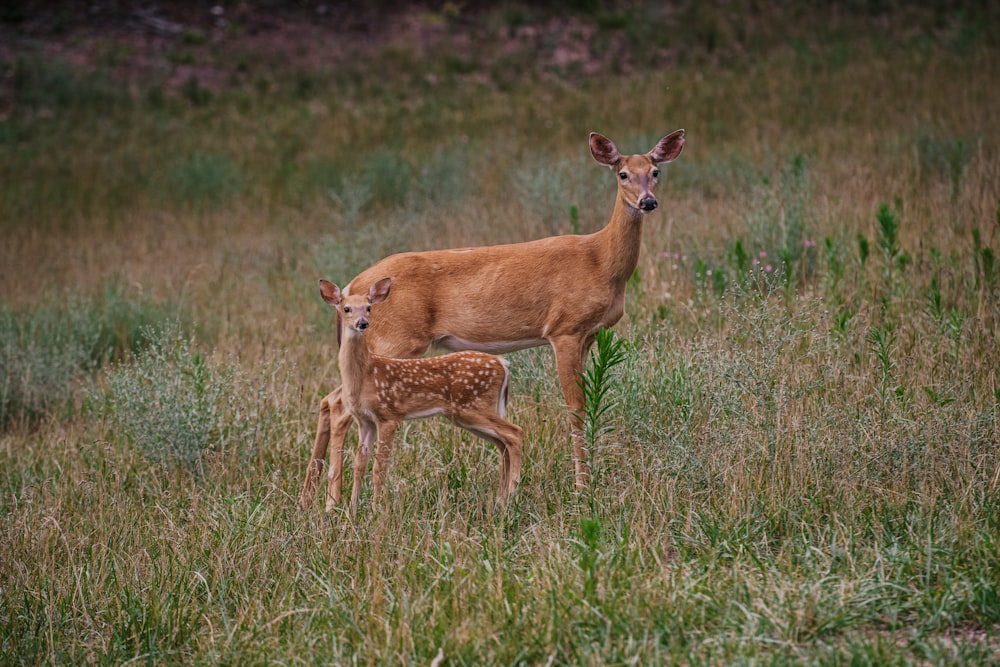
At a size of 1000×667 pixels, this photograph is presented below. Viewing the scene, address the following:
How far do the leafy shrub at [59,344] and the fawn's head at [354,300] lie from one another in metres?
2.96

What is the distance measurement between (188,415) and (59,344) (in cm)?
327

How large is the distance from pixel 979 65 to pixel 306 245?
9.56 metres

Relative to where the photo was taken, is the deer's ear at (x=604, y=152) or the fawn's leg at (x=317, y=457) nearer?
the fawn's leg at (x=317, y=457)

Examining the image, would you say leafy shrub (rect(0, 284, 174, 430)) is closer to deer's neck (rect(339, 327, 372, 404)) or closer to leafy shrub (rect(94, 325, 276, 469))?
leafy shrub (rect(94, 325, 276, 469))

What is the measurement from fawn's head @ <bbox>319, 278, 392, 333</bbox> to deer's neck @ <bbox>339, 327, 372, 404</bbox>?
0.06 meters

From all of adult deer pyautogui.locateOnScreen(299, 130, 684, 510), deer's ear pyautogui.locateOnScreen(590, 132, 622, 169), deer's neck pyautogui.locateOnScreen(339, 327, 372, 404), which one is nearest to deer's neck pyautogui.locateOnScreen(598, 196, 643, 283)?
adult deer pyautogui.locateOnScreen(299, 130, 684, 510)

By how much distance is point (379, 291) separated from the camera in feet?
17.3

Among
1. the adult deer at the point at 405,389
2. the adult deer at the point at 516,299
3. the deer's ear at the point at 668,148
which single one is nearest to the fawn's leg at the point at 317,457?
the adult deer at the point at 516,299

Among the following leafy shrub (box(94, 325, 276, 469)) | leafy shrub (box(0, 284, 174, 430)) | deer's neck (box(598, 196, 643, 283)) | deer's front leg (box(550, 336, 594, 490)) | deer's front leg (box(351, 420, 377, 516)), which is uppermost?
deer's neck (box(598, 196, 643, 283))

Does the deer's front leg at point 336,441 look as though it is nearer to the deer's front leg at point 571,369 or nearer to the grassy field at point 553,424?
the grassy field at point 553,424

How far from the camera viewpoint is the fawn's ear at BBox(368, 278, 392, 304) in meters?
5.23

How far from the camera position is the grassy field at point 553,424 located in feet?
13.4

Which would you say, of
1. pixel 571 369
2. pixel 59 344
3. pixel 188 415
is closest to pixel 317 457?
pixel 188 415

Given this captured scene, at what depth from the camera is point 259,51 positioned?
70.5ft
